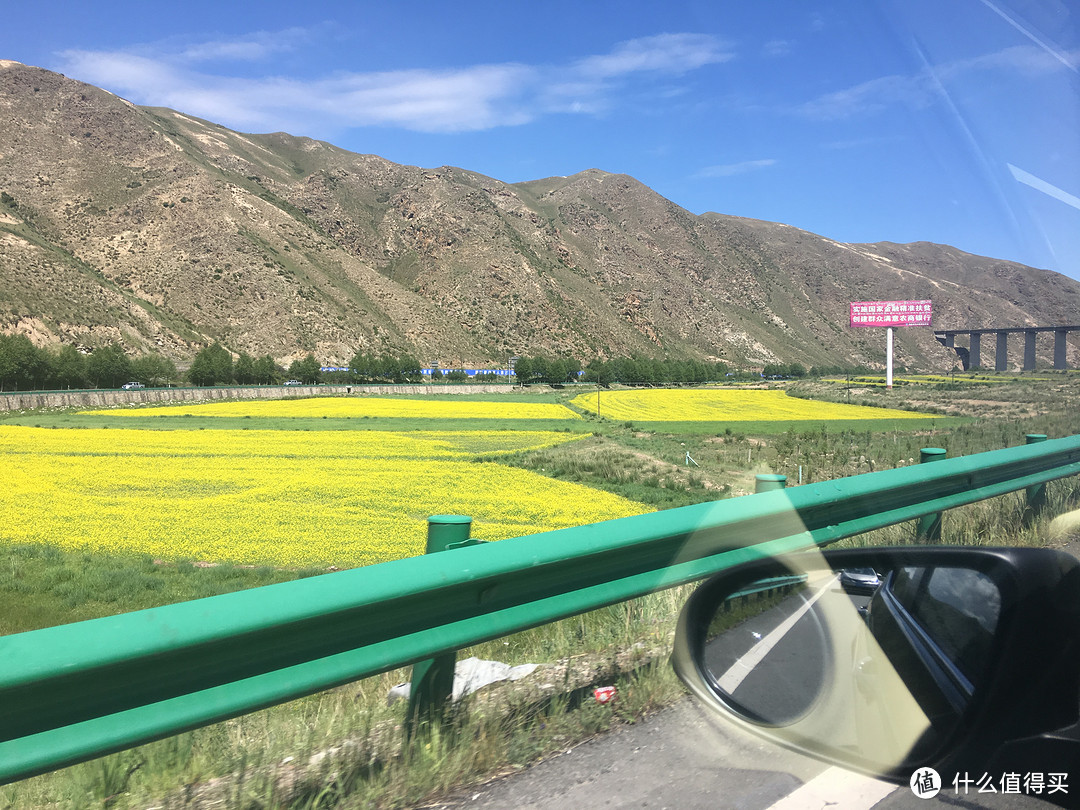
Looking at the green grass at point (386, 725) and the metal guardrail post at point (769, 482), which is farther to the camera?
the metal guardrail post at point (769, 482)

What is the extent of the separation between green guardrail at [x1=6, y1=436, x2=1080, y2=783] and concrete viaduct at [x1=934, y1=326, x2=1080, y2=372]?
38.2m

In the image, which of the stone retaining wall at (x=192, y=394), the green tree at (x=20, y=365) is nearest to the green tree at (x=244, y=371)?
the stone retaining wall at (x=192, y=394)

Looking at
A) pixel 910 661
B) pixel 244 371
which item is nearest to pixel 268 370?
pixel 244 371

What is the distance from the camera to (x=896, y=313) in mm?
97625

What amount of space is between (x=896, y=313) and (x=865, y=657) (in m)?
107

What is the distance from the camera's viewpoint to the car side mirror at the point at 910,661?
5.27 ft

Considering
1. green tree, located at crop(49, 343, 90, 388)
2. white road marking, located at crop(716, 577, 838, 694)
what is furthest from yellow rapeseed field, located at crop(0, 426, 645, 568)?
green tree, located at crop(49, 343, 90, 388)

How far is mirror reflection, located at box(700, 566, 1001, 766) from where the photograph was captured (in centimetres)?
173

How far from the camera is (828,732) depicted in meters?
1.96

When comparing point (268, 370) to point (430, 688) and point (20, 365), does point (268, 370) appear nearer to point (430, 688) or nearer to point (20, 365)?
point (20, 365)

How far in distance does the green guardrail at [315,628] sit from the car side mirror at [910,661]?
51cm

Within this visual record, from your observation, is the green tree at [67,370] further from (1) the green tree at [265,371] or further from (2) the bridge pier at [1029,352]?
(2) the bridge pier at [1029,352]

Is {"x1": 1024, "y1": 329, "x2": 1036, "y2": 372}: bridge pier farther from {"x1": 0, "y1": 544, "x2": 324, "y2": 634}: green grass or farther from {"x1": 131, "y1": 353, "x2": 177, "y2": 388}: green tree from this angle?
{"x1": 131, "y1": 353, "x2": 177, "y2": 388}: green tree

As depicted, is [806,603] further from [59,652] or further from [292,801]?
[59,652]
